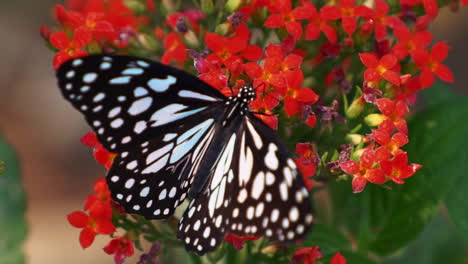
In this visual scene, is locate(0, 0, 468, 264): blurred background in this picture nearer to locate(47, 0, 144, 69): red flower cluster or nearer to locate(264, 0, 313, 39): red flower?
locate(47, 0, 144, 69): red flower cluster

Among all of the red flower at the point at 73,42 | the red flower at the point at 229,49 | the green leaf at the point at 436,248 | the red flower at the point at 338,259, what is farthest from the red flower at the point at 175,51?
the green leaf at the point at 436,248

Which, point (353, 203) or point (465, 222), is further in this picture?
point (353, 203)

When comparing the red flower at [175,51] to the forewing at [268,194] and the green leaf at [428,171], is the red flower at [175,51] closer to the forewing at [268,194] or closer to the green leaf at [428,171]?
the forewing at [268,194]

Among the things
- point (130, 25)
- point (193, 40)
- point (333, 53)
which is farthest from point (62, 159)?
point (333, 53)

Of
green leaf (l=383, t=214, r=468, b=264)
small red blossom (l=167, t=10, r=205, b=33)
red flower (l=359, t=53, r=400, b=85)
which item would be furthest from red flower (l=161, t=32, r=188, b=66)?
green leaf (l=383, t=214, r=468, b=264)

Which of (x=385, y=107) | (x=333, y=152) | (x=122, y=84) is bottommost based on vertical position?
(x=333, y=152)

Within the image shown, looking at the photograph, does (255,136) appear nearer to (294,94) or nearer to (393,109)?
(294,94)

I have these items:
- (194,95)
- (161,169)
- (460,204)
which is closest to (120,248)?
(161,169)

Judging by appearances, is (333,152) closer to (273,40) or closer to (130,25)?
(273,40)
